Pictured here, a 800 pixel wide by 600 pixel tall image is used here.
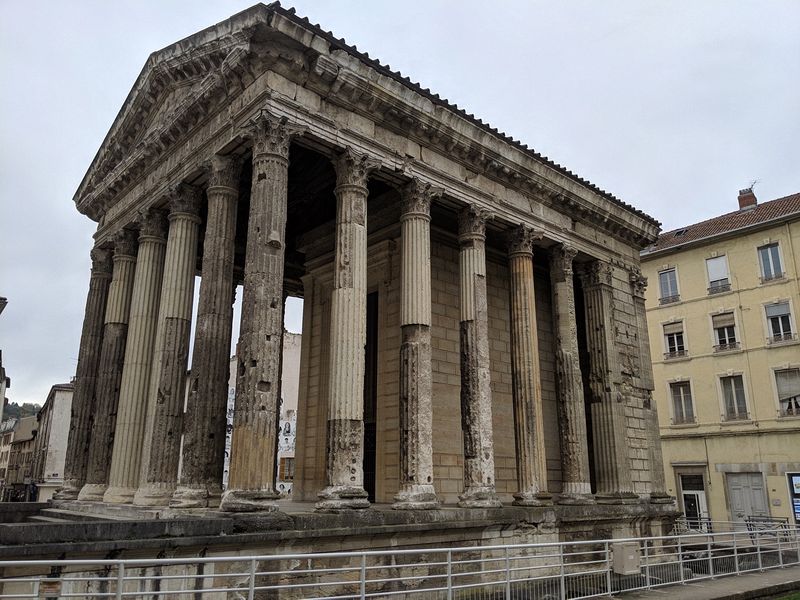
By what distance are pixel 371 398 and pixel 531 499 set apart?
4456 millimetres

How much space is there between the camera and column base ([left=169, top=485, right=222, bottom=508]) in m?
9.71

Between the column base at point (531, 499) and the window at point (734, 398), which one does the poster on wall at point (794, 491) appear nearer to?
the window at point (734, 398)

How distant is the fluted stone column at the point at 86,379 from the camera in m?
14.0

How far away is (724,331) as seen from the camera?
26.2 meters

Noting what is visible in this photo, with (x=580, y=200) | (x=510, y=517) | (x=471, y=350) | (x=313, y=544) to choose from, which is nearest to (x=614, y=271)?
(x=580, y=200)

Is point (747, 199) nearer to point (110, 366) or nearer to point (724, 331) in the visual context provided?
point (724, 331)

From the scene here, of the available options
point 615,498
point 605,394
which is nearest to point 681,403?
point 605,394

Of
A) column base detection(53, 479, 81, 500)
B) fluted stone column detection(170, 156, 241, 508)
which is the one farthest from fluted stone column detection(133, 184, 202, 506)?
column base detection(53, 479, 81, 500)

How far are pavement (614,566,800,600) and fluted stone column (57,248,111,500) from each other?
442 inches

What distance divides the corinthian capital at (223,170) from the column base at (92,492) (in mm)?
6653

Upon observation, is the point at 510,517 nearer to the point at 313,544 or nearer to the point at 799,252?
the point at 313,544

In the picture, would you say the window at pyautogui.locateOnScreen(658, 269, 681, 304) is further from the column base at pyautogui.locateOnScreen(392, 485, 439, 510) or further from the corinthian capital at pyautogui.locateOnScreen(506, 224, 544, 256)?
the column base at pyautogui.locateOnScreen(392, 485, 439, 510)

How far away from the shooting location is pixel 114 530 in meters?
6.99

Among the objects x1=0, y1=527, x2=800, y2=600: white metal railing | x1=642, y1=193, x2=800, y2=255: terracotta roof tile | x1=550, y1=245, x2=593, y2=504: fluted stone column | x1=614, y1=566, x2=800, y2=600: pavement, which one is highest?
x1=642, y1=193, x2=800, y2=255: terracotta roof tile
